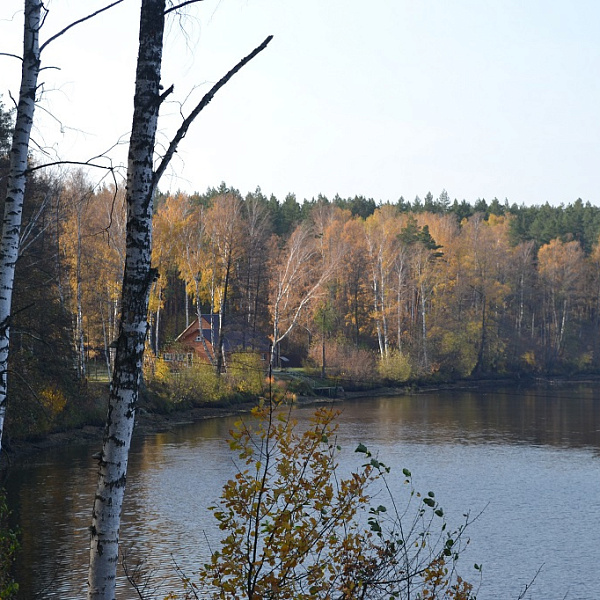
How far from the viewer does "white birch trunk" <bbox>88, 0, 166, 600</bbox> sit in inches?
197

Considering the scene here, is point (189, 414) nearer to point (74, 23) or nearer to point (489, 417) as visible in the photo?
point (489, 417)

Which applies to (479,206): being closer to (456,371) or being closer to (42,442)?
(456,371)

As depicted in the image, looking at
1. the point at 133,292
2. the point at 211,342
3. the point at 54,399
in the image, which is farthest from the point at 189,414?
the point at 133,292

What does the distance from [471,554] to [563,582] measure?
2.28 metres

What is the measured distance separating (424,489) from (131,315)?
64.9ft

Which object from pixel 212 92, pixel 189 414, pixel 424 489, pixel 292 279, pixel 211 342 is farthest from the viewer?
pixel 211 342

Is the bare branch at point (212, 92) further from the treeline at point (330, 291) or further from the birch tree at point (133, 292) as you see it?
the treeline at point (330, 291)

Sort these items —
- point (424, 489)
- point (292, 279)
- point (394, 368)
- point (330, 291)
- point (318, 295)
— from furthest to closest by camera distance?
point (330, 291)
point (394, 368)
point (292, 279)
point (318, 295)
point (424, 489)

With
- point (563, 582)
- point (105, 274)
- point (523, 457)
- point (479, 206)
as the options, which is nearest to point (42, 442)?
point (105, 274)

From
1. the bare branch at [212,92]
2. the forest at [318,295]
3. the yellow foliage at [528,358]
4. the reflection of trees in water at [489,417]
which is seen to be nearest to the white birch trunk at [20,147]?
the bare branch at [212,92]

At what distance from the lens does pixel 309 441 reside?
20.1ft

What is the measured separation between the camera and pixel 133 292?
5.18m

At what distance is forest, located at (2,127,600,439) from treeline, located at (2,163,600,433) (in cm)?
12

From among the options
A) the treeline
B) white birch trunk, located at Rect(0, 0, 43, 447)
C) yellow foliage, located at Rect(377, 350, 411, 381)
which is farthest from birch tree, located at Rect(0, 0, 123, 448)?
yellow foliage, located at Rect(377, 350, 411, 381)
